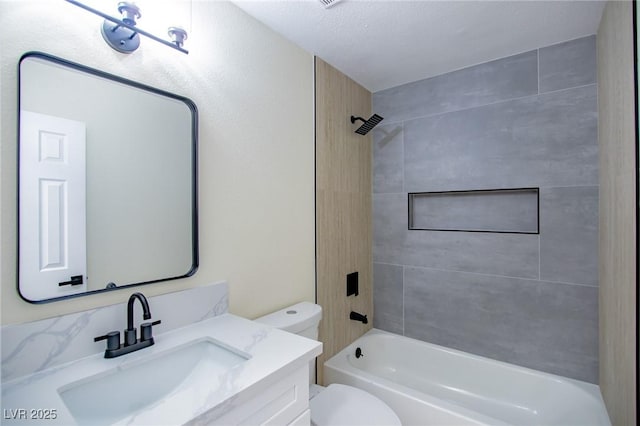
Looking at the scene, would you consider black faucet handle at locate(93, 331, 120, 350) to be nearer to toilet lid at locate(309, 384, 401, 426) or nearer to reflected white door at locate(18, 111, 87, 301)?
reflected white door at locate(18, 111, 87, 301)

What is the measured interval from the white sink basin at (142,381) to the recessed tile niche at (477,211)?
1.77 meters

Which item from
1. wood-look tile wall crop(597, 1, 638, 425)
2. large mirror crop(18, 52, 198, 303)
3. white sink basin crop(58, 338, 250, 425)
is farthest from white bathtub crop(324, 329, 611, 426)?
large mirror crop(18, 52, 198, 303)

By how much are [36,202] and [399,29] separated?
181 centimetres

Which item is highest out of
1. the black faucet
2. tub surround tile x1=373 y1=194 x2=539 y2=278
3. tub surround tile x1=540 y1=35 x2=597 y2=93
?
tub surround tile x1=540 y1=35 x2=597 y2=93

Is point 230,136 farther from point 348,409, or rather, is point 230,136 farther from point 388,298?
point 388,298

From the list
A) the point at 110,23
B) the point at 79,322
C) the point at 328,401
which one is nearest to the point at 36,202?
the point at 79,322

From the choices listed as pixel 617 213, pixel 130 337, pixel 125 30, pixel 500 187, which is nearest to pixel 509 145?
pixel 500 187

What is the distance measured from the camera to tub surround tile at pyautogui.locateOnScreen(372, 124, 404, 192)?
2.43m

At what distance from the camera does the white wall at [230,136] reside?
86cm

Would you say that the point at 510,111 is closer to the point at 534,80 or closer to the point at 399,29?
the point at 534,80

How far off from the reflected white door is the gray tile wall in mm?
2024

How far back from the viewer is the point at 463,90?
2156mm

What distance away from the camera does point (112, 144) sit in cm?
105

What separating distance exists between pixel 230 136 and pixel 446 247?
1699 mm
